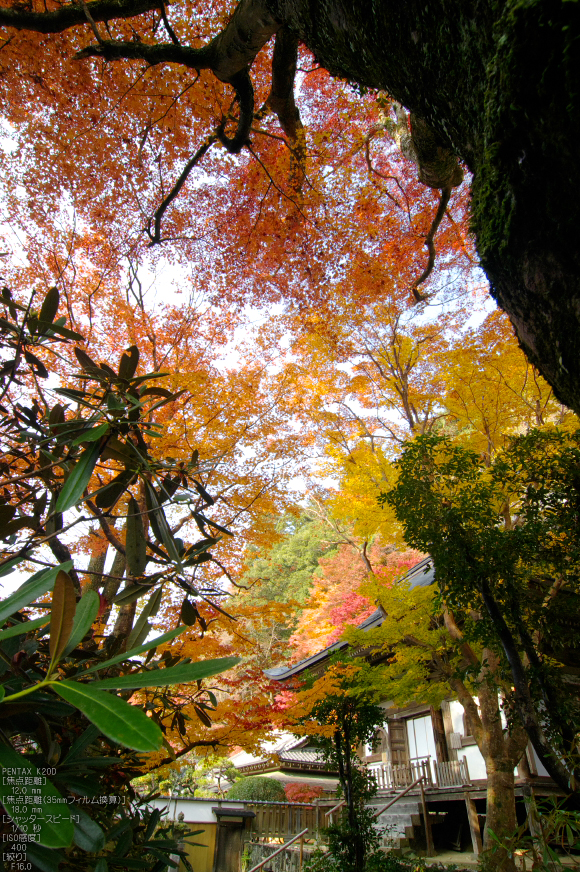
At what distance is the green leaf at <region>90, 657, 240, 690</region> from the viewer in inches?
15.3

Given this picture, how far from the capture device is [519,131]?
800 mm

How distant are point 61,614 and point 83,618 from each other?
0.31 feet

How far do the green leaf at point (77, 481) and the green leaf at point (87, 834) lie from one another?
45 cm

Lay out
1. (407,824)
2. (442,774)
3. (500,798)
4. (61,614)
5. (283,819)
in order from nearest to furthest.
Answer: (61,614) < (500,798) < (407,824) < (442,774) < (283,819)

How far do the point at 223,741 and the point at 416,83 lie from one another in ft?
16.2

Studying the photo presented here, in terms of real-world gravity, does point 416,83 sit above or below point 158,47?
below


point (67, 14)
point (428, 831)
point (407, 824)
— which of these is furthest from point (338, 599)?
point (67, 14)

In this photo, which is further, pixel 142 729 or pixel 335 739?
pixel 335 739

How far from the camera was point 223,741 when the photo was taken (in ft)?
13.5

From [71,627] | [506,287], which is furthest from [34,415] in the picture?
[506,287]

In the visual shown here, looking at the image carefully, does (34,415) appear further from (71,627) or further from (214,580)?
(214,580)

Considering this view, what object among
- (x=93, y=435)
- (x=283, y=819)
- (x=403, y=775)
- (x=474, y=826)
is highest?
(x=93, y=435)

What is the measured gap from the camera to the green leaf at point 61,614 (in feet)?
1.46

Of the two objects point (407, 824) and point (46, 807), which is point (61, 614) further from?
point (407, 824)
